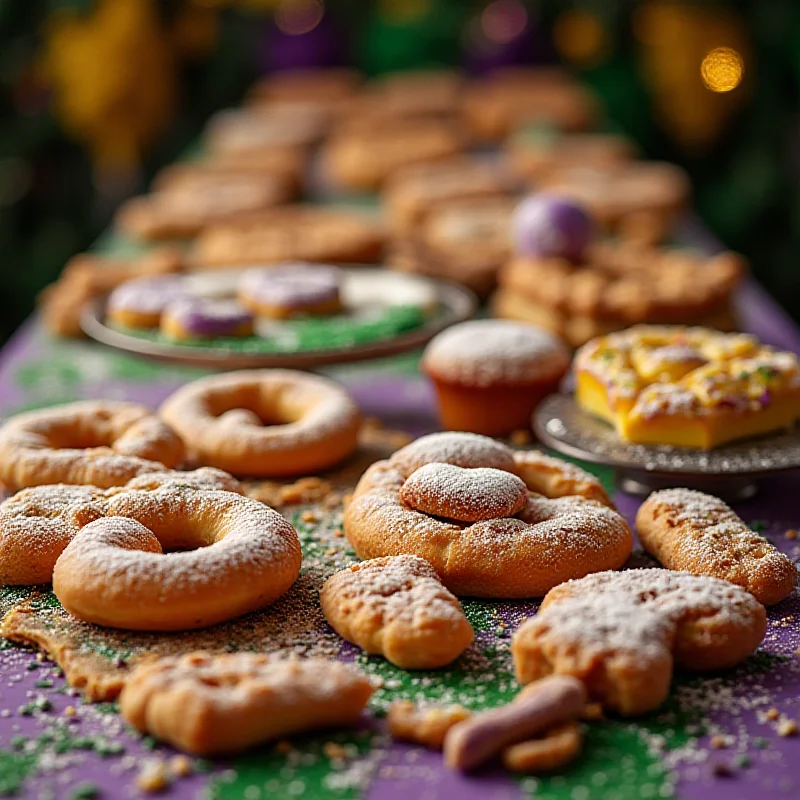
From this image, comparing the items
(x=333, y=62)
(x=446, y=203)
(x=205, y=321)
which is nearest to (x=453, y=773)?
(x=205, y=321)

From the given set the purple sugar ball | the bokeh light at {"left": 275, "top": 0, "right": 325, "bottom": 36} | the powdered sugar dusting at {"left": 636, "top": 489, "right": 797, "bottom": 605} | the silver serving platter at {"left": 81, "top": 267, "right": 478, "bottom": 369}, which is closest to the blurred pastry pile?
the purple sugar ball

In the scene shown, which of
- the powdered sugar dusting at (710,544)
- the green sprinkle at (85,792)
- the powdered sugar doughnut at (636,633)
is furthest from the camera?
the powdered sugar dusting at (710,544)

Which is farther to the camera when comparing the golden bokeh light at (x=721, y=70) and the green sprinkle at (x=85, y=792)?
the golden bokeh light at (x=721, y=70)

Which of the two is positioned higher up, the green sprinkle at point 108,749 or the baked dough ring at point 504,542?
the baked dough ring at point 504,542

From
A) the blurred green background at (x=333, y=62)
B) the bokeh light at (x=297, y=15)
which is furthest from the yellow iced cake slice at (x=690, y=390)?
the bokeh light at (x=297, y=15)

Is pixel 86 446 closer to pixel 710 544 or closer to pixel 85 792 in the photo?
pixel 85 792

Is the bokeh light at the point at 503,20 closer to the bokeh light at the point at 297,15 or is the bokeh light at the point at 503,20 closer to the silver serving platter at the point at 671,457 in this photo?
the bokeh light at the point at 297,15

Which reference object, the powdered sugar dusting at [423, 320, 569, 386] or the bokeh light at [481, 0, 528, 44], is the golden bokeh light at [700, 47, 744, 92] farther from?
the powdered sugar dusting at [423, 320, 569, 386]
